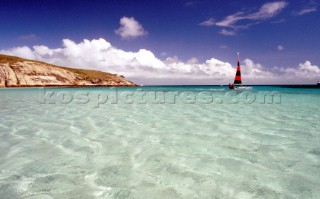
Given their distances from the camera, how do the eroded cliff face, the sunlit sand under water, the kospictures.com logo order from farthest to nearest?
1. the eroded cliff face
2. the kospictures.com logo
3. the sunlit sand under water

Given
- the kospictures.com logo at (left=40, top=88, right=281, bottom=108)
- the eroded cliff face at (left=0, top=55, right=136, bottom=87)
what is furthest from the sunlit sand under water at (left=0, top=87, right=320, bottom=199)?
the eroded cliff face at (left=0, top=55, right=136, bottom=87)

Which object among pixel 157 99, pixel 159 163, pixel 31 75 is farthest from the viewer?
pixel 31 75

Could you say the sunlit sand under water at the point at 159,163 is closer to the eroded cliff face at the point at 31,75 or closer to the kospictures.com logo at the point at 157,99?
the kospictures.com logo at the point at 157,99

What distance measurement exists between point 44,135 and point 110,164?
392 cm

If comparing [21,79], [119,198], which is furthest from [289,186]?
[21,79]

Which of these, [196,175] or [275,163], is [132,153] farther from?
[275,163]

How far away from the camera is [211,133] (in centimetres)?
818

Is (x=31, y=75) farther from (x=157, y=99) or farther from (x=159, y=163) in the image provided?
(x=159, y=163)

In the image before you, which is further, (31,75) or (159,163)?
(31,75)

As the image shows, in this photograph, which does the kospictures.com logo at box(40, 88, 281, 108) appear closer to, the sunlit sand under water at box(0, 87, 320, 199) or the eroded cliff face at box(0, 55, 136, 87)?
the sunlit sand under water at box(0, 87, 320, 199)

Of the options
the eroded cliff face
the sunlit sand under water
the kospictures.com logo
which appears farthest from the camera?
the eroded cliff face

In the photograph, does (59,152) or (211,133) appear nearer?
(59,152)

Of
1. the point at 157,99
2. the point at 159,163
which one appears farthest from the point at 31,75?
the point at 159,163

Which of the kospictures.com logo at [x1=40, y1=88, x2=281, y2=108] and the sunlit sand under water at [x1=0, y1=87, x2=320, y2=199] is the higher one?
the kospictures.com logo at [x1=40, y1=88, x2=281, y2=108]
